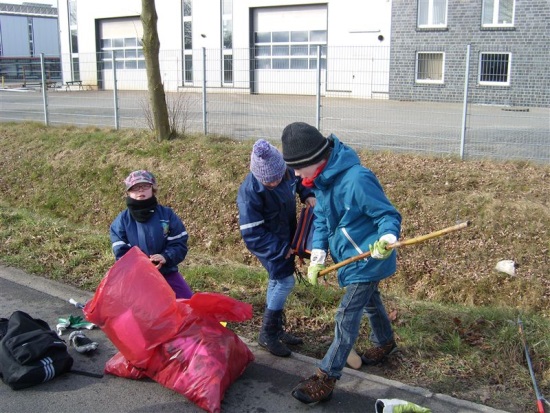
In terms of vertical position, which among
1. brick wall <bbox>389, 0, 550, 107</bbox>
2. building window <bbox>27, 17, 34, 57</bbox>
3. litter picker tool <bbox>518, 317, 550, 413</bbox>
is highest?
building window <bbox>27, 17, 34, 57</bbox>

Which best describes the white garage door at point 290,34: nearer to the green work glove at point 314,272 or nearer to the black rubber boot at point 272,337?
the black rubber boot at point 272,337

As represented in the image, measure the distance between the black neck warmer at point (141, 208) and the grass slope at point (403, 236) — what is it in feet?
3.65

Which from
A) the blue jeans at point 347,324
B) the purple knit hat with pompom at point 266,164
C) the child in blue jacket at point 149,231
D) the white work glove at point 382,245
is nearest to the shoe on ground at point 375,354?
the blue jeans at point 347,324

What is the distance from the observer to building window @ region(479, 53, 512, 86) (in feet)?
63.2

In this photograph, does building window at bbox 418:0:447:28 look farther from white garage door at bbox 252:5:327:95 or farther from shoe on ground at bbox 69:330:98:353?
shoe on ground at bbox 69:330:98:353

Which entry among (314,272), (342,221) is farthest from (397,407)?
(342,221)

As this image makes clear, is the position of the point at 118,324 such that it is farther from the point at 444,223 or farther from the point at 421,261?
the point at 444,223

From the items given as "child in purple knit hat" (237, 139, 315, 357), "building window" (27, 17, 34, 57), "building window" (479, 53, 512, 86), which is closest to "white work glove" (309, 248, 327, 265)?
"child in purple knit hat" (237, 139, 315, 357)

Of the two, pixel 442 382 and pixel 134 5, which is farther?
pixel 134 5

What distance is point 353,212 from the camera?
337 centimetres

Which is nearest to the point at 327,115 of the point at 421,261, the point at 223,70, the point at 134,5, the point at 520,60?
the point at 223,70

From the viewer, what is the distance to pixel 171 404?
3547mm

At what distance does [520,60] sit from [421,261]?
48.4 feet

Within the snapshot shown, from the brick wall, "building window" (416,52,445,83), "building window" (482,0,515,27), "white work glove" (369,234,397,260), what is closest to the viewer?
"white work glove" (369,234,397,260)
